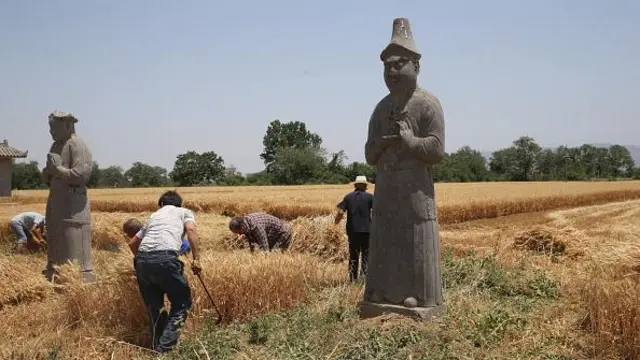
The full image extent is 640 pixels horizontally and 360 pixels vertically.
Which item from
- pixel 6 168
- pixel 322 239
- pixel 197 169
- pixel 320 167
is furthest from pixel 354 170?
pixel 322 239

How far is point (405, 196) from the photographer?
6.36 meters

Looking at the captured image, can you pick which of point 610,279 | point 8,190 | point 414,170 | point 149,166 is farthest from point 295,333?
point 149,166

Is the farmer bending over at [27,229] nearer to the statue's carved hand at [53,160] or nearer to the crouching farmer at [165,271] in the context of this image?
the statue's carved hand at [53,160]

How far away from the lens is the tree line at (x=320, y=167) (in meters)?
71.0

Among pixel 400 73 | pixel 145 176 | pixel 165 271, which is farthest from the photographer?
pixel 145 176

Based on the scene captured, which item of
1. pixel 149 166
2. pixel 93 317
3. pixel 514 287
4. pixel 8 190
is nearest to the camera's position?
pixel 93 317

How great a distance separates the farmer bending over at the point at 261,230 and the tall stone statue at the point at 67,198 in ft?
7.93

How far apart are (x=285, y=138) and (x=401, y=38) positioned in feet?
286

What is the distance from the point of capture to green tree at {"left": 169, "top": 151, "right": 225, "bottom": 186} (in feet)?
256

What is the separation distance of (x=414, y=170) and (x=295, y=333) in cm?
219

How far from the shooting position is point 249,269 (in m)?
7.10

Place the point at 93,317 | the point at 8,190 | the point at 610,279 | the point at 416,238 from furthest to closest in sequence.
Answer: the point at 8,190, the point at 93,317, the point at 416,238, the point at 610,279

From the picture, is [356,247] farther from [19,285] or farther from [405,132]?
[19,285]

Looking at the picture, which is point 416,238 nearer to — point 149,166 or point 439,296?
point 439,296
